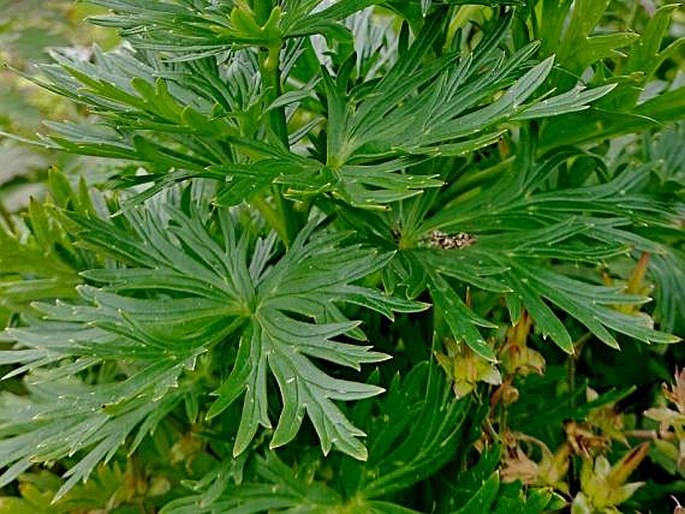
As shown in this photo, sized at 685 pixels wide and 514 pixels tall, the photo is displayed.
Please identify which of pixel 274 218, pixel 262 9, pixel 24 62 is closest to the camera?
pixel 262 9

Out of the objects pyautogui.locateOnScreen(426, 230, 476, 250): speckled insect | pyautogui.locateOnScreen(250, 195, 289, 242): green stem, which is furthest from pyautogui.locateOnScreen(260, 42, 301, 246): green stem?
pyautogui.locateOnScreen(426, 230, 476, 250): speckled insect

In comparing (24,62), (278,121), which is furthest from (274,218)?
(24,62)

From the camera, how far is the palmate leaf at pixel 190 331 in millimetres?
669

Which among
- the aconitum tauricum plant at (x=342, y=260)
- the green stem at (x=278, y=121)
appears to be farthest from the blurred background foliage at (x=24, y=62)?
the green stem at (x=278, y=121)

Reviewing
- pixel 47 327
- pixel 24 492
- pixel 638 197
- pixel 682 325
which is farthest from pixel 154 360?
pixel 682 325

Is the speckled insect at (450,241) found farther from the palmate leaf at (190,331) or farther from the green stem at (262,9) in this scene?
the green stem at (262,9)

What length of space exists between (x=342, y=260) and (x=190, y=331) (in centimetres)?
13

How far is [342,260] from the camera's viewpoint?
0.73 metres

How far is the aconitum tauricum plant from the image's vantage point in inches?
26.6

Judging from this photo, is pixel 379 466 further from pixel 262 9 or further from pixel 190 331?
pixel 262 9

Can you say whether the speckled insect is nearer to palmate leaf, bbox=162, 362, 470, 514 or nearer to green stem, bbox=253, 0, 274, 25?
palmate leaf, bbox=162, 362, 470, 514

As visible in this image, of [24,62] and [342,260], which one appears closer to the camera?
[342,260]

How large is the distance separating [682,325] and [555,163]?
0.27 m

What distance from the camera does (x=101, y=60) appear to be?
2.75 ft
